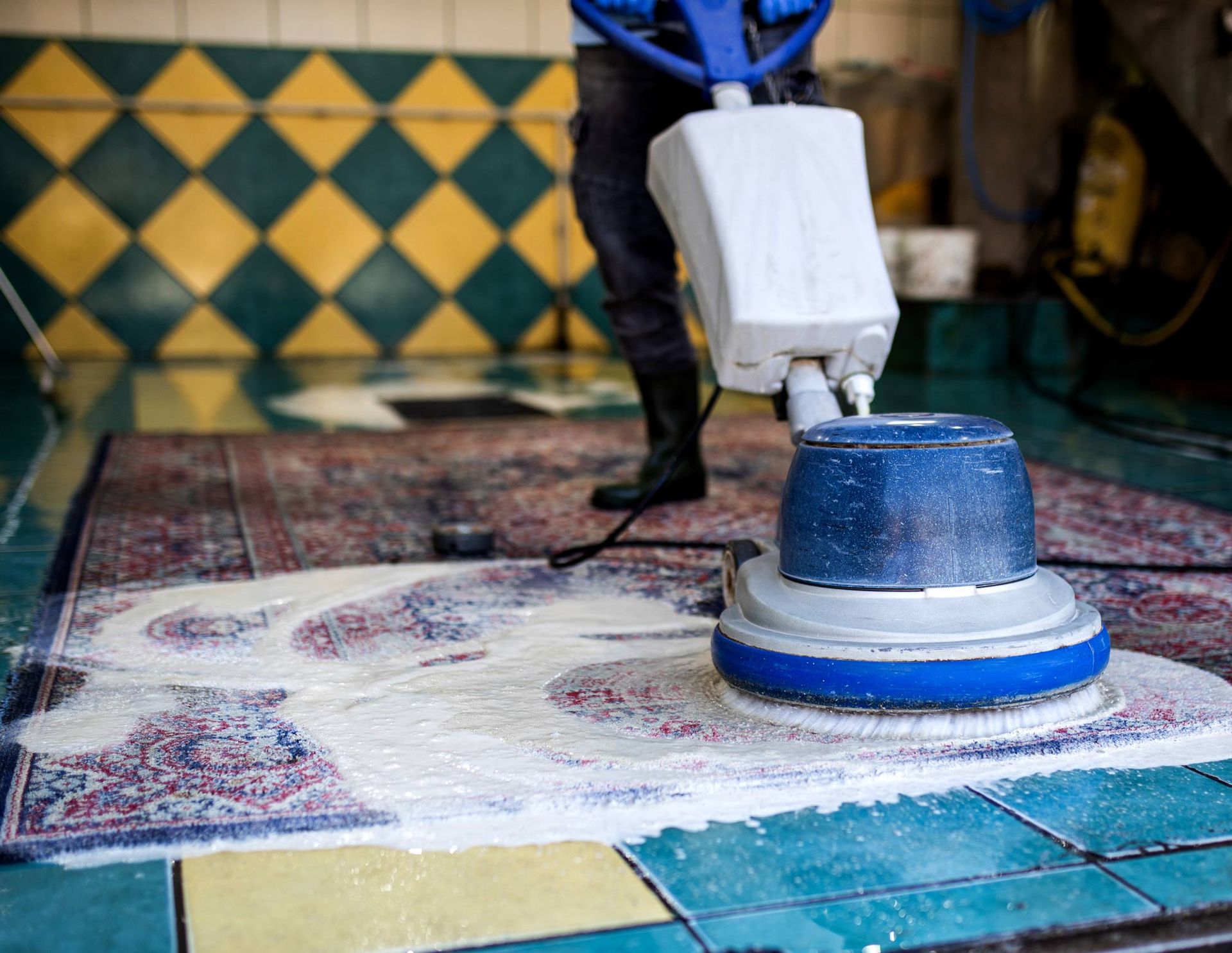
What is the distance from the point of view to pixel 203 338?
13.8 feet

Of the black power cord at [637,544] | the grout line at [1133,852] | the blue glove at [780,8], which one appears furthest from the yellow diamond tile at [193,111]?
the grout line at [1133,852]

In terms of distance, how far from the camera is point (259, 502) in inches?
72.3

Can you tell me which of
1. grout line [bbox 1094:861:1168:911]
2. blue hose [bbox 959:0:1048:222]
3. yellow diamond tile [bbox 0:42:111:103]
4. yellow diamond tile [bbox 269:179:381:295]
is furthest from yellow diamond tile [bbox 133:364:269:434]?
blue hose [bbox 959:0:1048:222]

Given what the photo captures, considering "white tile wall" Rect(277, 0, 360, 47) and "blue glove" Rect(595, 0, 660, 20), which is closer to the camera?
"blue glove" Rect(595, 0, 660, 20)

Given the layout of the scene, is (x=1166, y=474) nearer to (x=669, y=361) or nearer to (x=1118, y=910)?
(x=669, y=361)

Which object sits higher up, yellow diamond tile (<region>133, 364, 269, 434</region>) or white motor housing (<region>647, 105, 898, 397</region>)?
white motor housing (<region>647, 105, 898, 397</region>)

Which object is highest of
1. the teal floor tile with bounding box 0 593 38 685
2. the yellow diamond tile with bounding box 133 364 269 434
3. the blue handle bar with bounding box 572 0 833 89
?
the blue handle bar with bounding box 572 0 833 89

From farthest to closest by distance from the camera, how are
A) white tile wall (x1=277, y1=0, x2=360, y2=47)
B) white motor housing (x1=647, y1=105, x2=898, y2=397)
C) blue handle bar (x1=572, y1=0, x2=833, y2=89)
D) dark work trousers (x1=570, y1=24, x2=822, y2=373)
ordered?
white tile wall (x1=277, y1=0, x2=360, y2=47) → dark work trousers (x1=570, y1=24, x2=822, y2=373) → blue handle bar (x1=572, y1=0, x2=833, y2=89) → white motor housing (x1=647, y1=105, x2=898, y2=397)

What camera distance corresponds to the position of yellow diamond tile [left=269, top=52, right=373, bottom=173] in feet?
13.7

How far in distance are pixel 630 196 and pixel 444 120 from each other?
2.78m

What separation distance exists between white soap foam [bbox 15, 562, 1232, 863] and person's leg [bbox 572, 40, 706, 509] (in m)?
0.69

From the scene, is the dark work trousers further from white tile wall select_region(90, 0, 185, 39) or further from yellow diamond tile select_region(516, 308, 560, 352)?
white tile wall select_region(90, 0, 185, 39)

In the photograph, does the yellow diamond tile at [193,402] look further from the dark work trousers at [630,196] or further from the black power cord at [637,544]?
the black power cord at [637,544]

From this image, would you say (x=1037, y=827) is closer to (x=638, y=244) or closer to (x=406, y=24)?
(x=638, y=244)
